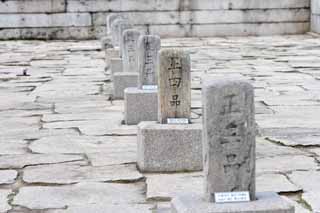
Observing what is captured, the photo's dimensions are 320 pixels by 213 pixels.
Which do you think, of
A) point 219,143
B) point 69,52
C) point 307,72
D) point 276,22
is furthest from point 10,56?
point 219,143

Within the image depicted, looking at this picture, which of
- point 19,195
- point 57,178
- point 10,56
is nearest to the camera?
point 19,195

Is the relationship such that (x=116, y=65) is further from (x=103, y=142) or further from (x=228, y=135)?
(x=228, y=135)

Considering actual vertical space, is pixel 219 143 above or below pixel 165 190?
above

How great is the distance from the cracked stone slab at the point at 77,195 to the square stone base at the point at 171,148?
0.31 meters

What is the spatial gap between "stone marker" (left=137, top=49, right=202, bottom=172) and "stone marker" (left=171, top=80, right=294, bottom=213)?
1622mm

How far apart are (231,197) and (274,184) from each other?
1351 millimetres

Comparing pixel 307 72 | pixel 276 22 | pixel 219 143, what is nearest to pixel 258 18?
pixel 276 22

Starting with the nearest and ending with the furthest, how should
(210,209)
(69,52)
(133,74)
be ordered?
(210,209) → (133,74) → (69,52)

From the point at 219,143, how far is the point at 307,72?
8222 millimetres

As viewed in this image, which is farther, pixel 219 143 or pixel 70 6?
pixel 70 6

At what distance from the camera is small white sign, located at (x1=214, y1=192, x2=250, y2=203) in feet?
10.9

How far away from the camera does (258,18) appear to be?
20297 mm

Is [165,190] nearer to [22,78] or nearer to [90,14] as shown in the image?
[22,78]

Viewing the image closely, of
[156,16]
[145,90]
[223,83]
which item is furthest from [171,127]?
[156,16]
